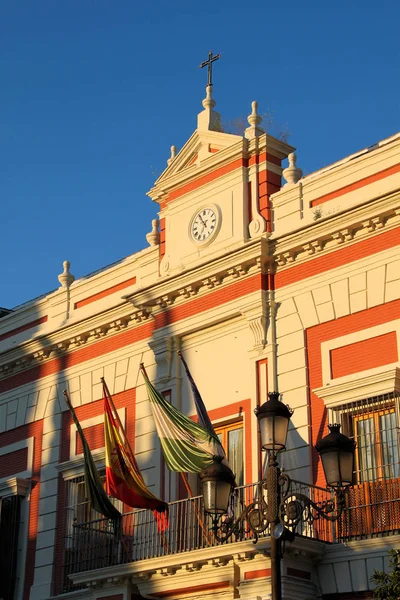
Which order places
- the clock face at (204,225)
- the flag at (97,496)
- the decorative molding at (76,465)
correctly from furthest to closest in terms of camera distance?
1. the decorative molding at (76,465)
2. the clock face at (204,225)
3. the flag at (97,496)

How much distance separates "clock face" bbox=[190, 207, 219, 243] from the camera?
1747 cm

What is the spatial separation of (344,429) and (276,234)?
326 centimetres

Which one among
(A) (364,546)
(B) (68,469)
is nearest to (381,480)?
(A) (364,546)

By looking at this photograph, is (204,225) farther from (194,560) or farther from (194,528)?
(194,560)

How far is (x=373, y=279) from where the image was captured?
14805 millimetres

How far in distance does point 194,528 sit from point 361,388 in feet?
10.5

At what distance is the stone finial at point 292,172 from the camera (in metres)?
16.7

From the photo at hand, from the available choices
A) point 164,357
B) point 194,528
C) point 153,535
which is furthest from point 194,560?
point 164,357

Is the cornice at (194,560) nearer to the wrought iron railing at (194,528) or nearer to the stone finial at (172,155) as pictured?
the wrought iron railing at (194,528)

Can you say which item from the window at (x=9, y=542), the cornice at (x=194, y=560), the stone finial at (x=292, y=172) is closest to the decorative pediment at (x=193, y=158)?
the stone finial at (x=292, y=172)

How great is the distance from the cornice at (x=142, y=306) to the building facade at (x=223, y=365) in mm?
31

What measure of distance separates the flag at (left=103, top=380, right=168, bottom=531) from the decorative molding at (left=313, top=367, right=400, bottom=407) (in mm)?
2968

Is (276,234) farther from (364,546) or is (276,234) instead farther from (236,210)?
(364,546)

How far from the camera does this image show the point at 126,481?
1571 centimetres
